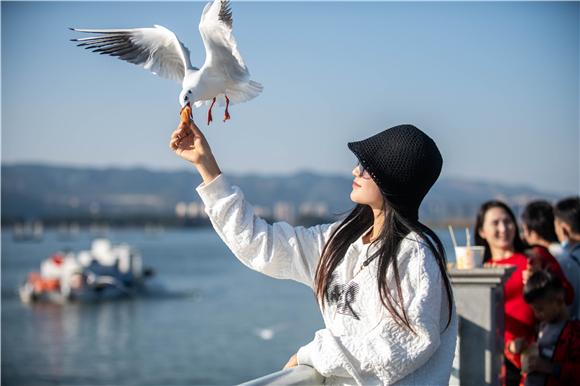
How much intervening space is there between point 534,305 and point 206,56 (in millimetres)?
2498

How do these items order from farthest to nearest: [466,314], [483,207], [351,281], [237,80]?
1. [483,207]
2. [466,314]
3. [237,80]
4. [351,281]

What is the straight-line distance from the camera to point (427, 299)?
165 centimetres

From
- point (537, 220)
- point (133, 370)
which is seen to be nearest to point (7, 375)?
point (133, 370)

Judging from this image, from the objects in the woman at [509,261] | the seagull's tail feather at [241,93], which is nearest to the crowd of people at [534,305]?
the woman at [509,261]

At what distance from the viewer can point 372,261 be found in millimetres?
1819

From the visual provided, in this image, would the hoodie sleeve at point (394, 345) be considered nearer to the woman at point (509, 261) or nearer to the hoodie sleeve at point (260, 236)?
the hoodie sleeve at point (260, 236)

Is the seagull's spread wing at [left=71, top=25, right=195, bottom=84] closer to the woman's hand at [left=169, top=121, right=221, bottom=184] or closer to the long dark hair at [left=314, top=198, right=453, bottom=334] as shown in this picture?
the woman's hand at [left=169, top=121, right=221, bottom=184]

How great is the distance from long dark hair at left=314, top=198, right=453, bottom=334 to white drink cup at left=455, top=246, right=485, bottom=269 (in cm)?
111

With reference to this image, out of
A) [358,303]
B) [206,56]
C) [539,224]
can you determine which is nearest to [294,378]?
[358,303]

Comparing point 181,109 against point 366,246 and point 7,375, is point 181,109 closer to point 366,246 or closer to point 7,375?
point 366,246

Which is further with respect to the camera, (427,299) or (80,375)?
(80,375)

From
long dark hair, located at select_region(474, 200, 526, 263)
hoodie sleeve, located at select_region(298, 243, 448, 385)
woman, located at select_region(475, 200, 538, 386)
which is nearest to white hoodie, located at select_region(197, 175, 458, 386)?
hoodie sleeve, located at select_region(298, 243, 448, 385)

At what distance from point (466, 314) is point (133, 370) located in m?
28.1

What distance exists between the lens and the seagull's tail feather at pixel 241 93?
219 cm
